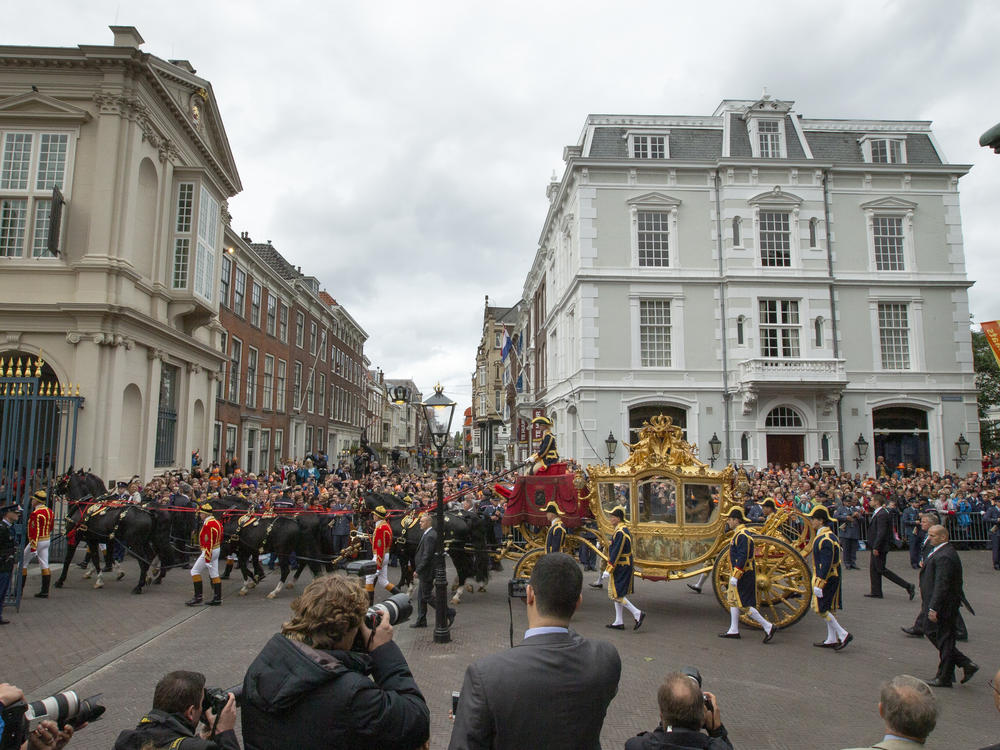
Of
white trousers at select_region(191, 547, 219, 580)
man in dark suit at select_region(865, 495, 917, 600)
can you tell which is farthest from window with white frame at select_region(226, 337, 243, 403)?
man in dark suit at select_region(865, 495, 917, 600)

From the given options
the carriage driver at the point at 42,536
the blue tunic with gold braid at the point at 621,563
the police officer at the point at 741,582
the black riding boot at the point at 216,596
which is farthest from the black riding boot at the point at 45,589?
the police officer at the point at 741,582

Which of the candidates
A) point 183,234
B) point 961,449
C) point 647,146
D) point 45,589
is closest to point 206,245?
point 183,234

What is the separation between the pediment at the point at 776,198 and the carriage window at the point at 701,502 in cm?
1987

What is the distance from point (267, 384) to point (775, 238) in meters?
26.5

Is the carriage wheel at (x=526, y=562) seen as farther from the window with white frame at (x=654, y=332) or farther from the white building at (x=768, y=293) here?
the window with white frame at (x=654, y=332)

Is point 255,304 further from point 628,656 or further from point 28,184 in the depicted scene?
point 628,656

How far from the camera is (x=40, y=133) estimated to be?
17.2 metres

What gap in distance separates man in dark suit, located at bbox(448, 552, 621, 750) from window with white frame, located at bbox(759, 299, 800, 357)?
85.1 ft

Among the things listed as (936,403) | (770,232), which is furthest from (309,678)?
(936,403)

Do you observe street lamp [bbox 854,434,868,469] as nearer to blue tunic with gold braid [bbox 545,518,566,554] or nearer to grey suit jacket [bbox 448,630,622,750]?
blue tunic with gold braid [bbox 545,518,566,554]

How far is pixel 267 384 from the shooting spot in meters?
34.7

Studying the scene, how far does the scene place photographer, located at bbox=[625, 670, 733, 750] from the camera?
2.89 metres

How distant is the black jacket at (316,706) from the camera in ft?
7.42

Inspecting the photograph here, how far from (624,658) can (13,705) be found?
665cm
